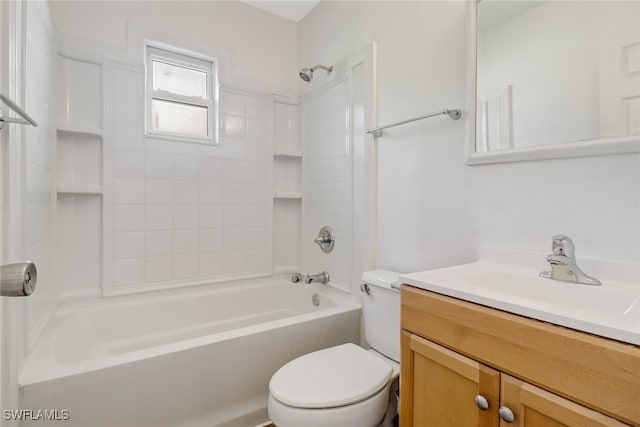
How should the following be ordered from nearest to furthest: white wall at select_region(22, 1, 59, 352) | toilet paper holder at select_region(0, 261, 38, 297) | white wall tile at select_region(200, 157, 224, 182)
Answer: toilet paper holder at select_region(0, 261, 38, 297) → white wall at select_region(22, 1, 59, 352) → white wall tile at select_region(200, 157, 224, 182)

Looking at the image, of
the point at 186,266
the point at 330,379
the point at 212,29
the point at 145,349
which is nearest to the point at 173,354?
the point at 145,349

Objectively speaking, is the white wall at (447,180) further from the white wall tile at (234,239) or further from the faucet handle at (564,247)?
the white wall tile at (234,239)

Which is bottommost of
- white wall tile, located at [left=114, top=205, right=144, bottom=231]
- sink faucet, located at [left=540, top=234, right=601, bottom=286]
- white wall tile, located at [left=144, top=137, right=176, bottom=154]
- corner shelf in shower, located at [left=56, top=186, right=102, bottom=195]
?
sink faucet, located at [left=540, top=234, right=601, bottom=286]

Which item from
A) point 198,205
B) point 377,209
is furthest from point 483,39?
point 198,205

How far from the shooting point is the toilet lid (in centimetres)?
109

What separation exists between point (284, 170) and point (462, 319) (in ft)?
6.39

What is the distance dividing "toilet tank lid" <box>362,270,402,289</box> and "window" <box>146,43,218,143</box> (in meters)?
1.46

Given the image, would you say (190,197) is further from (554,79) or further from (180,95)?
(554,79)

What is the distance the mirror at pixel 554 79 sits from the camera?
0.92 metres

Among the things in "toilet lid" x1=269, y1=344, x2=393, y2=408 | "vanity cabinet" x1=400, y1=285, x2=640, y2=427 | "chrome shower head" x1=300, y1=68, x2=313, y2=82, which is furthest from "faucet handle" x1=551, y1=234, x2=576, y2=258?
"chrome shower head" x1=300, y1=68, x2=313, y2=82

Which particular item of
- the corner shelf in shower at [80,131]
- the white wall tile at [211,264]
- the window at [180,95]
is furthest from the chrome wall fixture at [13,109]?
the white wall tile at [211,264]

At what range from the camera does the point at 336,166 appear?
2121 millimetres

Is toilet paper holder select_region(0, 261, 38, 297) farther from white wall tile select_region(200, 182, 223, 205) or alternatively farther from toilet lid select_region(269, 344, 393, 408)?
white wall tile select_region(200, 182, 223, 205)

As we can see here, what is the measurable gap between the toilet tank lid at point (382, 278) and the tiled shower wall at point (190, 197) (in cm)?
109
